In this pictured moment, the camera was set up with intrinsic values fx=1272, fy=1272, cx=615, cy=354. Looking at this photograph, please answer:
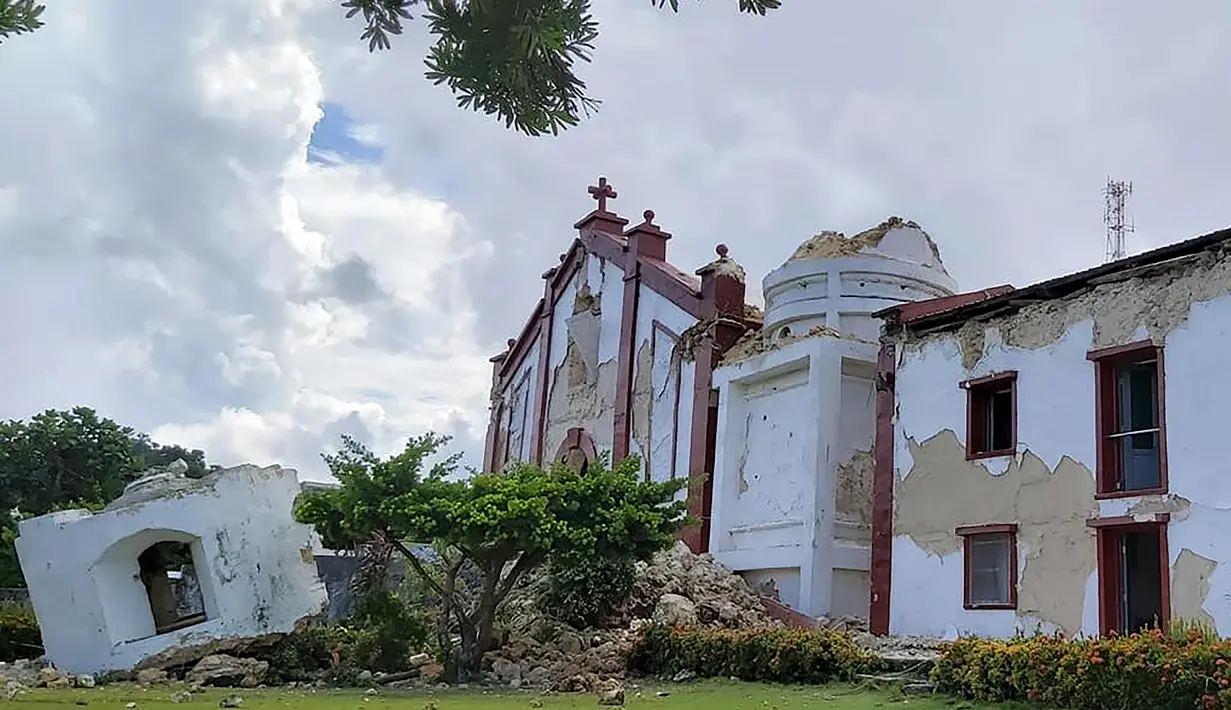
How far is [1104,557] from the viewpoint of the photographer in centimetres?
1501

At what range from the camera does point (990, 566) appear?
1670 centimetres

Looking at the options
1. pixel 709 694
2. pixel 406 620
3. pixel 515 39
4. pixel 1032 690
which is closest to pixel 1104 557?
pixel 1032 690

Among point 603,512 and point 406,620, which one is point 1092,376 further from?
point 406,620

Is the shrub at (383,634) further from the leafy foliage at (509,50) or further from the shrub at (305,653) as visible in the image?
the leafy foliage at (509,50)

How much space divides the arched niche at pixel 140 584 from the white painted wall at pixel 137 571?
0.02 m

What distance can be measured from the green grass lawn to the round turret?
841cm

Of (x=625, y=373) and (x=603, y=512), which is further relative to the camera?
(x=625, y=373)

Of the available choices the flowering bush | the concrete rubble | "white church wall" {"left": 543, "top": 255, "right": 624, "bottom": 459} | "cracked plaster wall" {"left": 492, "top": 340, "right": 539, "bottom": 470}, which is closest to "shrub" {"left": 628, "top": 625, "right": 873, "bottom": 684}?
the concrete rubble

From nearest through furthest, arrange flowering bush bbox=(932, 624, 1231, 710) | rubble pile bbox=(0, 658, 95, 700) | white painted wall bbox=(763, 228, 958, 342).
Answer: flowering bush bbox=(932, 624, 1231, 710), rubble pile bbox=(0, 658, 95, 700), white painted wall bbox=(763, 228, 958, 342)

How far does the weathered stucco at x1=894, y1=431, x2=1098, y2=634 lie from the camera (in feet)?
50.5

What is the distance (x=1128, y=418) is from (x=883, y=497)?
417cm

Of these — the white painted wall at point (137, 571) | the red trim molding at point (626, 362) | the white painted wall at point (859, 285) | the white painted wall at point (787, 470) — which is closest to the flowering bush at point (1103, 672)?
the white painted wall at point (787, 470)

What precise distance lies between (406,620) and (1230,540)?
35.0ft

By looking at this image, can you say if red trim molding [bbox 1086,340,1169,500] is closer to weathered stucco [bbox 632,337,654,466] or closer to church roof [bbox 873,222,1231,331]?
church roof [bbox 873,222,1231,331]
